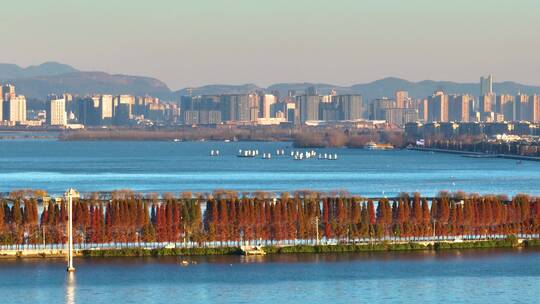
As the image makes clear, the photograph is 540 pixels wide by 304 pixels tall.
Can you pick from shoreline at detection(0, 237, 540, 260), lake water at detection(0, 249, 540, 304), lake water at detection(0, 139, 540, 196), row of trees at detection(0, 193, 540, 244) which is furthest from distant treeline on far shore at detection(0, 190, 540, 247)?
lake water at detection(0, 139, 540, 196)

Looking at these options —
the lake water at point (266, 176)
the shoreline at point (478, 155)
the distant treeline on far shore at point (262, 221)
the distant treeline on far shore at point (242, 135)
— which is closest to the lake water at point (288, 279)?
the distant treeline on far shore at point (262, 221)

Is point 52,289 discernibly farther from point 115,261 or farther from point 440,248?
point 440,248

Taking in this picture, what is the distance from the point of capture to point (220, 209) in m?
34.6

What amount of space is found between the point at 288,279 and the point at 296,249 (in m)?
4.11

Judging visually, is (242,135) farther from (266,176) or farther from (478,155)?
(266,176)

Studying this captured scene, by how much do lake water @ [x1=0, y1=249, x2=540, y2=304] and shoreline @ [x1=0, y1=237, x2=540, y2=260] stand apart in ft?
1.66

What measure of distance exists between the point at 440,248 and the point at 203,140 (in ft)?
472

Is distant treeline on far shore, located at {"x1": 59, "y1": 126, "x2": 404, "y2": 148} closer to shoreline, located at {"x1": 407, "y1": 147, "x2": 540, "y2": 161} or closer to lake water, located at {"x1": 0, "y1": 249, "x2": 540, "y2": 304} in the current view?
shoreline, located at {"x1": 407, "y1": 147, "x2": 540, "y2": 161}

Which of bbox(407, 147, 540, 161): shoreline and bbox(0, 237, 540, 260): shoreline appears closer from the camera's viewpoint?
bbox(0, 237, 540, 260): shoreline

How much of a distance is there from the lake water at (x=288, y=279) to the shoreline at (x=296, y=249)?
0.51 metres

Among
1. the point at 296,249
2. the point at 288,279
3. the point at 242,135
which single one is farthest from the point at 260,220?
the point at 242,135

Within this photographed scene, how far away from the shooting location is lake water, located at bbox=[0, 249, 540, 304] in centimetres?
2697

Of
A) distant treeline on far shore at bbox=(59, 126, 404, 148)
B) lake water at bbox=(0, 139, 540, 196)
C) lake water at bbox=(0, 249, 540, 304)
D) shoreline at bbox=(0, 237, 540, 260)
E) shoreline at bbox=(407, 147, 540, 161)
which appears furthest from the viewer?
distant treeline on far shore at bbox=(59, 126, 404, 148)

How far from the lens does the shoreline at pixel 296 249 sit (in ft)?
106
